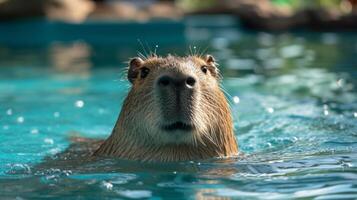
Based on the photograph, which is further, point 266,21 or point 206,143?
point 266,21

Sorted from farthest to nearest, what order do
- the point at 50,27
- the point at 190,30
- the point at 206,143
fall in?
the point at 190,30
the point at 50,27
the point at 206,143

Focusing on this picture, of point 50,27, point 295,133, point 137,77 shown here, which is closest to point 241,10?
point 50,27

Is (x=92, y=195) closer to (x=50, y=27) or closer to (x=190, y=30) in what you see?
(x=50, y=27)

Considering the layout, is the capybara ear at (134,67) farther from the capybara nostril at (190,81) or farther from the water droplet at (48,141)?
the water droplet at (48,141)

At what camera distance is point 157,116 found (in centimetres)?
406

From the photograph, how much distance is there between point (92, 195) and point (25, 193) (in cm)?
34

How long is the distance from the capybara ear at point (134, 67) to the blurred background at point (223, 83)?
0.52m

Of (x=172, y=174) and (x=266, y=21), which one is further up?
(x=266, y=21)

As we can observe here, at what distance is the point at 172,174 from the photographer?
4109 mm

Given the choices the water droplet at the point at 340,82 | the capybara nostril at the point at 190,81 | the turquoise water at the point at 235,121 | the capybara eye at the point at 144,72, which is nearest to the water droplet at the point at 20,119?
the turquoise water at the point at 235,121

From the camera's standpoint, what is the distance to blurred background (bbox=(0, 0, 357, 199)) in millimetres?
3967

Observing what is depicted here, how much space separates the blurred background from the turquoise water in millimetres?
11

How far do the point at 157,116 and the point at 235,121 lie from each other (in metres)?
2.60

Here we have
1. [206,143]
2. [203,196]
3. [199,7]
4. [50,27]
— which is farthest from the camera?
[199,7]
